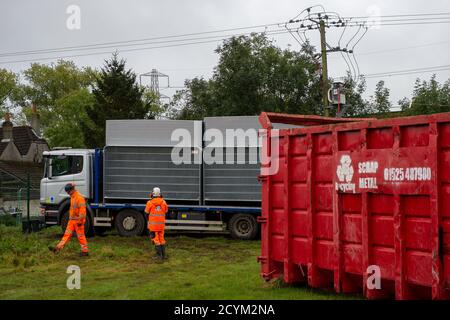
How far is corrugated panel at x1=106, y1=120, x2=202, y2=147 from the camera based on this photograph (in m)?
16.4

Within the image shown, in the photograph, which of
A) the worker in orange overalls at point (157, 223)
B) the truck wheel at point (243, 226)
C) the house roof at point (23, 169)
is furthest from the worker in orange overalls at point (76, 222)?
the house roof at point (23, 169)

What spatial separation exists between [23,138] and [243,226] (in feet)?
120

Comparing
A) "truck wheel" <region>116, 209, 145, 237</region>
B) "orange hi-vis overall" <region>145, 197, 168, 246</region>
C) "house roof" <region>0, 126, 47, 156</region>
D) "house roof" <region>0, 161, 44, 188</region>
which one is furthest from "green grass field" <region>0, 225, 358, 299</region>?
"house roof" <region>0, 126, 47, 156</region>

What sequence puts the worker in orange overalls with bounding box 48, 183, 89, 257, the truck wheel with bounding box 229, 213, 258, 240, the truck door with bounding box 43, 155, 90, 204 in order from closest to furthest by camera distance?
the worker in orange overalls with bounding box 48, 183, 89, 257 < the truck wheel with bounding box 229, 213, 258, 240 < the truck door with bounding box 43, 155, 90, 204

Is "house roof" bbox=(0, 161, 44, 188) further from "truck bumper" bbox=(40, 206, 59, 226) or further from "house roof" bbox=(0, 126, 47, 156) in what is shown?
"truck bumper" bbox=(40, 206, 59, 226)

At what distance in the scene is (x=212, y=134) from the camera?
16.3 metres

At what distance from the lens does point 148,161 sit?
16.9 metres

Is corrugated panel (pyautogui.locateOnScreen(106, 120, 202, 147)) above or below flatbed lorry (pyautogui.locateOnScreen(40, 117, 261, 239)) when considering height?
above

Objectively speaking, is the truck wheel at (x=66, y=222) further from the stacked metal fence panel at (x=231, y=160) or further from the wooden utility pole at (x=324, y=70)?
the wooden utility pole at (x=324, y=70)

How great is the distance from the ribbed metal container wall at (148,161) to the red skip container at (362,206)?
8.04 meters

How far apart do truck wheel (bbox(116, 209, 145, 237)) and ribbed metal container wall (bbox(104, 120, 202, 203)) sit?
0.57 meters

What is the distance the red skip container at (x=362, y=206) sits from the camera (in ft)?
20.1

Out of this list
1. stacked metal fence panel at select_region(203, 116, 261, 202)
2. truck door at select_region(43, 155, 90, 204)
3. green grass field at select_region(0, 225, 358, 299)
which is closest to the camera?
green grass field at select_region(0, 225, 358, 299)
